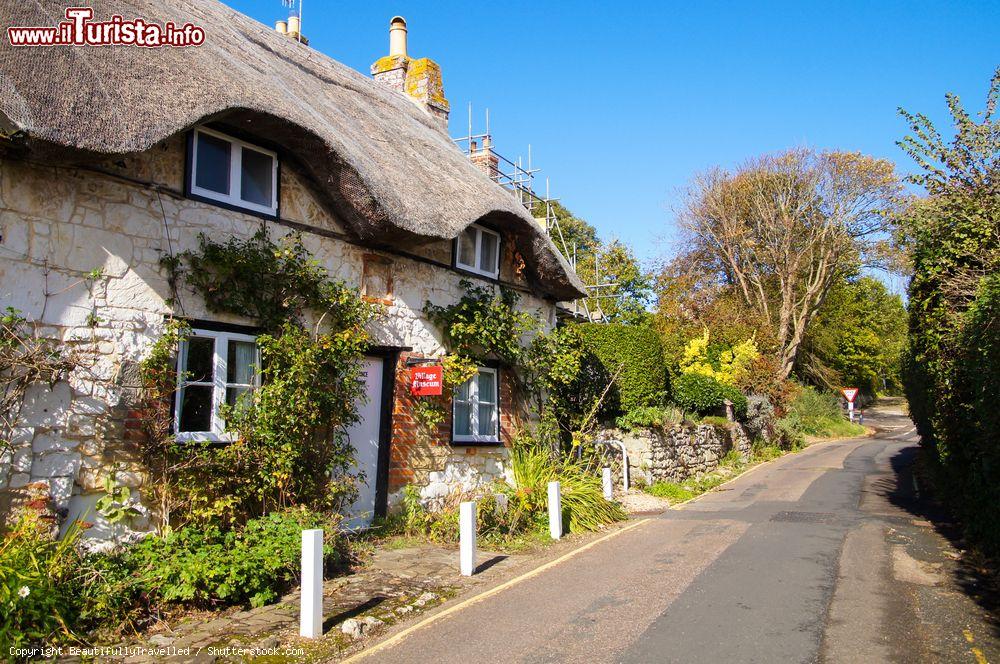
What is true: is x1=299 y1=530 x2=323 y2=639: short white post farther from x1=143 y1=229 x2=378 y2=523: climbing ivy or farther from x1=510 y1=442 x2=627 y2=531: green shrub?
x1=510 y1=442 x2=627 y2=531: green shrub

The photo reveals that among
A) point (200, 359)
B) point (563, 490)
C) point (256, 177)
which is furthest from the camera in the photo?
point (563, 490)

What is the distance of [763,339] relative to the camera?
32.1 m

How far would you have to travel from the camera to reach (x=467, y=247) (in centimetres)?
1146

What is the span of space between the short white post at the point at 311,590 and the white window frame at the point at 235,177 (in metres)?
4.03

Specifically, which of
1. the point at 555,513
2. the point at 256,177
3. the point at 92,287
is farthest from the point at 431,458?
the point at 92,287

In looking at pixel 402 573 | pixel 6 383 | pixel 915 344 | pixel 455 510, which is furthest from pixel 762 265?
pixel 6 383

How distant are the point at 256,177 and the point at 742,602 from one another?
6.89 meters


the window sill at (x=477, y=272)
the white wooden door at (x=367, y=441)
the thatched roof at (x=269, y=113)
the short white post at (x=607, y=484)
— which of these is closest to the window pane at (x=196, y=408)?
the white wooden door at (x=367, y=441)

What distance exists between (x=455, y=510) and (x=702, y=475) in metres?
10.0

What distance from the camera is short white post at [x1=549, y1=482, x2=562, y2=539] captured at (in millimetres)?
9656

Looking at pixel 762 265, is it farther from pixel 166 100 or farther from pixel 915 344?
pixel 166 100

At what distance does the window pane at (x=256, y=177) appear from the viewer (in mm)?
8078

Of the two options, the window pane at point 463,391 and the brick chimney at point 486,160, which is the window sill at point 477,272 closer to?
the window pane at point 463,391
